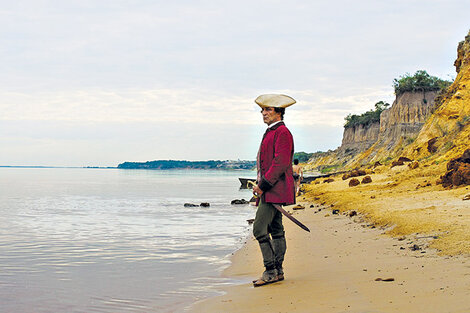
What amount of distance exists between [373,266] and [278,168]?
1893 mm

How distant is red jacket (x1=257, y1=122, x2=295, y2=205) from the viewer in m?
5.93

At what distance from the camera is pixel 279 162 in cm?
593

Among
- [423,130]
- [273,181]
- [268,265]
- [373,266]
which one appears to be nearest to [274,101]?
[273,181]

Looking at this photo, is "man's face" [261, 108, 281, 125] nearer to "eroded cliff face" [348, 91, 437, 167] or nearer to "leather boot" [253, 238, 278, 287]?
"leather boot" [253, 238, 278, 287]

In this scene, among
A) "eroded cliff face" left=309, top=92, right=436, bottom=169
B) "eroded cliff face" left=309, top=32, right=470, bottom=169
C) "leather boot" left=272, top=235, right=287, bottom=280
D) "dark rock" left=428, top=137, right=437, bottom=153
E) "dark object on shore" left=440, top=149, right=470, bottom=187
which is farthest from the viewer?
"eroded cliff face" left=309, top=92, right=436, bottom=169

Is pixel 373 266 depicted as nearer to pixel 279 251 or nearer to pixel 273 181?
pixel 279 251

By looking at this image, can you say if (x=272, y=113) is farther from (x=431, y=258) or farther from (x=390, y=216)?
(x=390, y=216)

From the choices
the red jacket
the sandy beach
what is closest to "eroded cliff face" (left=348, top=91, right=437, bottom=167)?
the sandy beach

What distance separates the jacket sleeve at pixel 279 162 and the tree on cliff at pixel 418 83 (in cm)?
7147

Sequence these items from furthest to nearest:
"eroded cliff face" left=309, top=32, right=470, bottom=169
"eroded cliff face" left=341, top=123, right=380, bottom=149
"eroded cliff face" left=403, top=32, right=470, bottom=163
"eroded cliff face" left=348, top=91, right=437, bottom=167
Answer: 1. "eroded cliff face" left=341, top=123, right=380, bottom=149
2. "eroded cliff face" left=348, top=91, right=437, bottom=167
3. "eroded cliff face" left=403, top=32, right=470, bottom=163
4. "eroded cliff face" left=309, top=32, right=470, bottom=169

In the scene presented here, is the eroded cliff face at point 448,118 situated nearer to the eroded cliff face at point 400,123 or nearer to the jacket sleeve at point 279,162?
the eroded cliff face at point 400,123

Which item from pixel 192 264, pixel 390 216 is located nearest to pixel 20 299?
pixel 192 264

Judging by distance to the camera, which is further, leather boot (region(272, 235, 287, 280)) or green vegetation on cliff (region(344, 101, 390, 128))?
green vegetation on cliff (region(344, 101, 390, 128))

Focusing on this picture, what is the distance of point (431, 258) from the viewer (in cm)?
625
